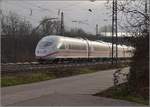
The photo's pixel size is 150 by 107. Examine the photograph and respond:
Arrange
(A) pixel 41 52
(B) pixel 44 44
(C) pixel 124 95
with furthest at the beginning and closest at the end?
(B) pixel 44 44
(A) pixel 41 52
(C) pixel 124 95

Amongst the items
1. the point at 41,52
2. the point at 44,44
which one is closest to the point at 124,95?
the point at 41,52

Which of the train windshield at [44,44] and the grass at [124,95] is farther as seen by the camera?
the train windshield at [44,44]

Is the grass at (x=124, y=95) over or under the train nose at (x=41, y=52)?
under

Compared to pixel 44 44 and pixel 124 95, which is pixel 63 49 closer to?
pixel 44 44

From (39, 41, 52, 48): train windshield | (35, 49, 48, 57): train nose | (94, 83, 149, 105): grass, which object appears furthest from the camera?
(39, 41, 52, 48): train windshield

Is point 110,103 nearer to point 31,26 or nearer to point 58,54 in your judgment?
point 58,54

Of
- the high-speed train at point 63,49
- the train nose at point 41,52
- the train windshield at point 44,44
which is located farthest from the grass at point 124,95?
the train windshield at point 44,44

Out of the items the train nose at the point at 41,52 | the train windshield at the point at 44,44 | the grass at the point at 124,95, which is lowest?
the grass at the point at 124,95

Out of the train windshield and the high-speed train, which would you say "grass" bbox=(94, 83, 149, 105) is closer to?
the high-speed train

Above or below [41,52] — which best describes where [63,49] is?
above

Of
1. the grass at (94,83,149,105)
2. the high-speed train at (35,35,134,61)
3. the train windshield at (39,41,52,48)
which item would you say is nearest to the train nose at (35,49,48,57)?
the high-speed train at (35,35,134,61)

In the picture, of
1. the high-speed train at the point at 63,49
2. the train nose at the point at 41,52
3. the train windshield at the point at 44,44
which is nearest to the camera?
the high-speed train at the point at 63,49

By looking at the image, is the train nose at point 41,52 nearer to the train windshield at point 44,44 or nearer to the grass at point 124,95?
the train windshield at point 44,44

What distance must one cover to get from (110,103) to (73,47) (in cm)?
3493
